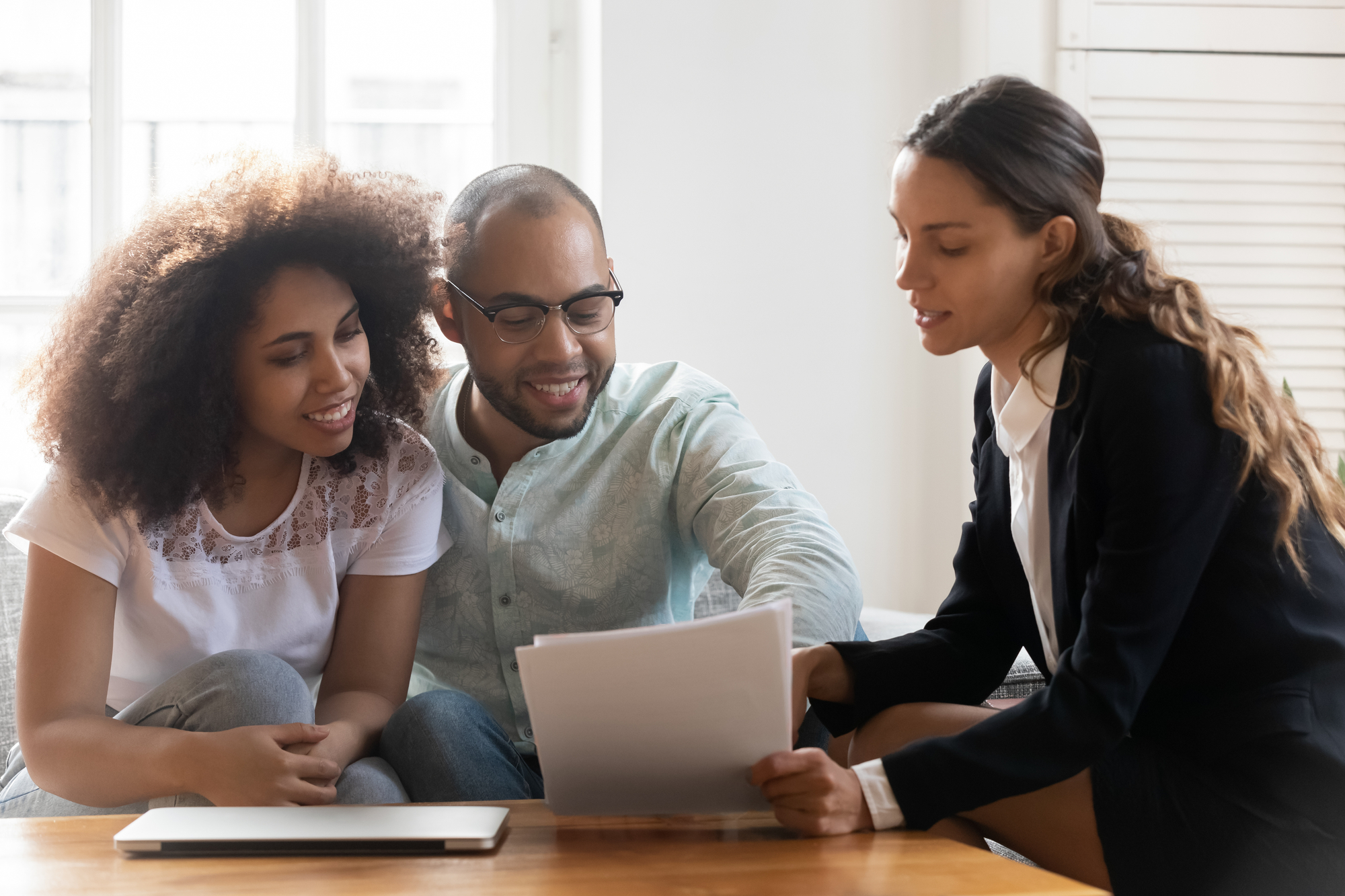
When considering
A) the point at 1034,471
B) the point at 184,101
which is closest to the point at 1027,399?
the point at 1034,471

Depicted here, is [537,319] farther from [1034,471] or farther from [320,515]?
[1034,471]

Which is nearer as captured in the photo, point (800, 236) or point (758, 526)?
point (758, 526)

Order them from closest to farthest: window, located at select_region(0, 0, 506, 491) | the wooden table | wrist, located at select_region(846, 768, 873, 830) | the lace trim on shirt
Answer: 1. the wooden table
2. wrist, located at select_region(846, 768, 873, 830)
3. the lace trim on shirt
4. window, located at select_region(0, 0, 506, 491)

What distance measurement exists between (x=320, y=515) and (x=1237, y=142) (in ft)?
7.28

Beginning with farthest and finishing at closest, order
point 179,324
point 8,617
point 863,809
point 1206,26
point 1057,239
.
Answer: point 1206,26
point 8,617
point 179,324
point 1057,239
point 863,809

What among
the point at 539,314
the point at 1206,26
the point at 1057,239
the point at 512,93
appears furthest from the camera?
the point at 512,93

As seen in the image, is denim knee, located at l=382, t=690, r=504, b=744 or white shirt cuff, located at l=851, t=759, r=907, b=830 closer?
white shirt cuff, located at l=851, t=759, r=907, b=830

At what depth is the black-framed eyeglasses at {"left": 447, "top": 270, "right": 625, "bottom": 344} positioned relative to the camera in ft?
4.99

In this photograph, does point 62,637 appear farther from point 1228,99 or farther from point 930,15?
point 1228,99

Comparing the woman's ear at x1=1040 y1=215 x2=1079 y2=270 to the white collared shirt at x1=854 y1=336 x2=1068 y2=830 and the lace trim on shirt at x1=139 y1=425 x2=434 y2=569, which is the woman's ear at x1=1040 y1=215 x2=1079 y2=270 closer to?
the white collared shirt at x1=854 y1=336 x2=1068 y2=830

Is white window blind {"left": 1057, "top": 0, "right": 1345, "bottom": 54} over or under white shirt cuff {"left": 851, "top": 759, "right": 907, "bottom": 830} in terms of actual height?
over

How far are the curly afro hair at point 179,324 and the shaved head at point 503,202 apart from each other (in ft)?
0.41

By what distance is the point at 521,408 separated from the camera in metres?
1.56

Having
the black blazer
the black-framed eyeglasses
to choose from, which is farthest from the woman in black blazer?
the black-framed eyeglasses
